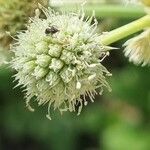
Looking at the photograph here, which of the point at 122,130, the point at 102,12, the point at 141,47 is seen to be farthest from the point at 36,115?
the point at 141,47

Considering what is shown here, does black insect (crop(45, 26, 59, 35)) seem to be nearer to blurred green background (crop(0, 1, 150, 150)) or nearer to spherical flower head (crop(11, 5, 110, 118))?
spherical flower head (crop(11, 5, 110, 118))

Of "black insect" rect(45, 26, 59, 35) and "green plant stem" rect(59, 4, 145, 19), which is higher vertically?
"black insect" rect(45, 26, 59, 35)

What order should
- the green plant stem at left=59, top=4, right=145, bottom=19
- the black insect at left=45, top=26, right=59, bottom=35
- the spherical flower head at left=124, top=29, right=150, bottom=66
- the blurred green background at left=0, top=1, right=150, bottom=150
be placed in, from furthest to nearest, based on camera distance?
the blurred green background at left=0, top=1, right=150, bottom=150
the green plant stem at left=59, top=4, right=145, bottom=19
the spherical flower head at left=124, top=29, right=150, bottom=66
the black insect at left=45, top=26, right=59, bottom=35

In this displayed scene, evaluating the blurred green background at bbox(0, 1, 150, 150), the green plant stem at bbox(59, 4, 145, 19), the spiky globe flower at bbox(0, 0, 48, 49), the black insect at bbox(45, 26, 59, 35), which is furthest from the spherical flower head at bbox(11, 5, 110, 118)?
the blurred green background at bbox(0, 1, 150, 150)

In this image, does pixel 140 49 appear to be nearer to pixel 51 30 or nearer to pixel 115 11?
pixel 51 30

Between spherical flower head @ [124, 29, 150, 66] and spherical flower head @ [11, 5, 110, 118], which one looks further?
spherical flower head @ [124, 29, 150, 66]

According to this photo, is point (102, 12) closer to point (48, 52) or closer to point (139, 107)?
point (48, 52)

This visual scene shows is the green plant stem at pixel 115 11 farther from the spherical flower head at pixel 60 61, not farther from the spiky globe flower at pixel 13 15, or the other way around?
the spherical flower head at pixel 60 61

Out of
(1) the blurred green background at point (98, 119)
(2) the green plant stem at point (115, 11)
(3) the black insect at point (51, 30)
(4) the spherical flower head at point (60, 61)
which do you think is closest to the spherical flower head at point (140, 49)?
(4) the spherical flower head at point (60, 61)

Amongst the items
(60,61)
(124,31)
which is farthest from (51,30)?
(124,31)
